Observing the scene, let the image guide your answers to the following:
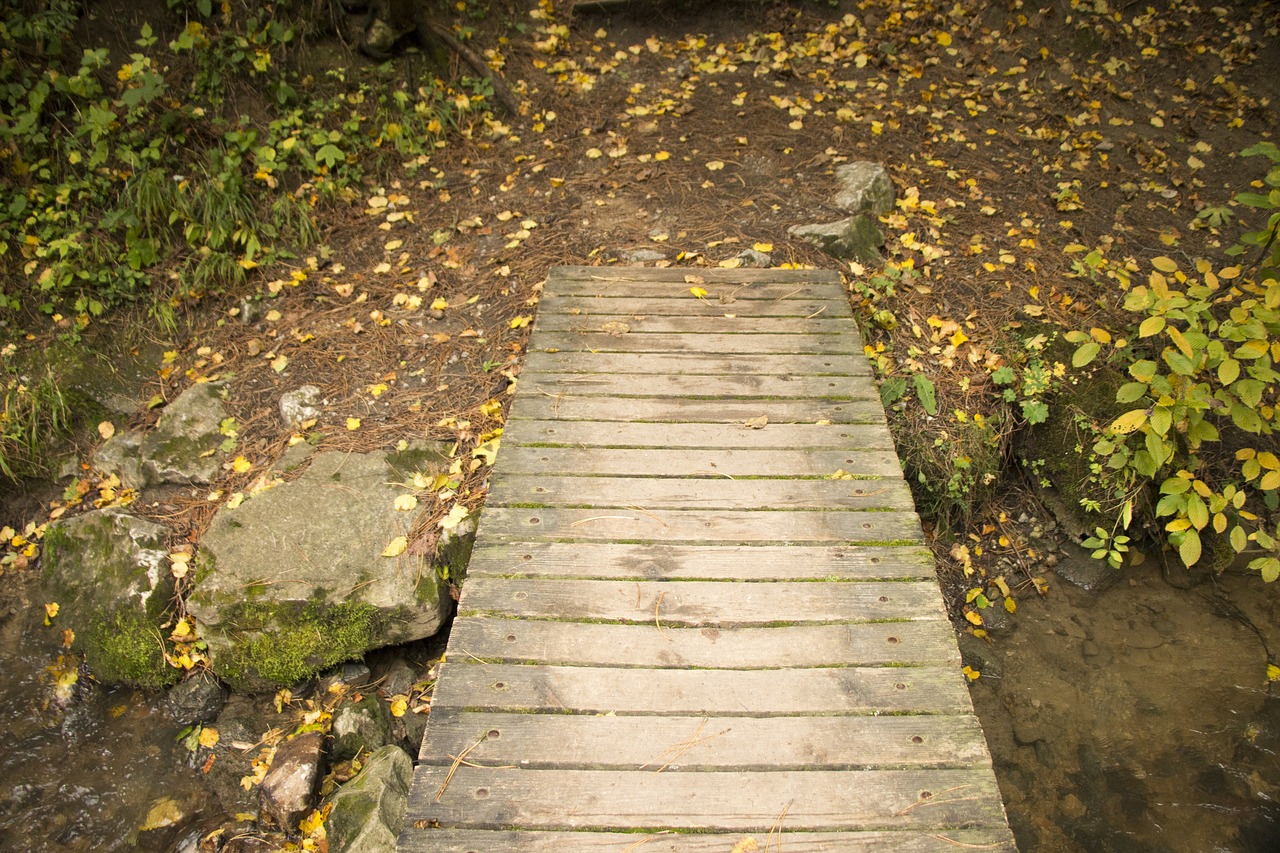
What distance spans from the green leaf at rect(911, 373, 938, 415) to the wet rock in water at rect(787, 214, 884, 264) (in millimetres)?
996

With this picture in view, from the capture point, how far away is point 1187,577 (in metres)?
3.86

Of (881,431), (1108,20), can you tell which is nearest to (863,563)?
(881,431)

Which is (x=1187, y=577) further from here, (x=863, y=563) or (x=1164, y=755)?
(x=863, y=563)

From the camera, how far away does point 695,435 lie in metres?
3.08

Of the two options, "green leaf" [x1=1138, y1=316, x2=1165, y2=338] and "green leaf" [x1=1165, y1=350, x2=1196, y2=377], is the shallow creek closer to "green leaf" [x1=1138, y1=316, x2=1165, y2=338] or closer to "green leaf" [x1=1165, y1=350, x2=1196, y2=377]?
"green leaf" [x1=1165, y1=350, x2=1196, y2=377]

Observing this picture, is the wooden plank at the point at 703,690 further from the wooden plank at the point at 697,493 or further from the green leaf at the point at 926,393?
the green leaf at the point at 926,393

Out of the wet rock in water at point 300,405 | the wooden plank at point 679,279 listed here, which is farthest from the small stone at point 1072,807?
the wet rock in water at point 300,405

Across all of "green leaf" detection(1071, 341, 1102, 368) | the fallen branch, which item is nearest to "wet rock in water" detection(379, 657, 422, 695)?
"green leaf" detection(1071, 341, 1102, 368)

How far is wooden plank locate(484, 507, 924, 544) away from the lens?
2625 mm

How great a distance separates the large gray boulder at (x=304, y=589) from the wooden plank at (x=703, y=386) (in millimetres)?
978

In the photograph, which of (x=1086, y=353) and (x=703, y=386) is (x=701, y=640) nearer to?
(x=703, y=386)

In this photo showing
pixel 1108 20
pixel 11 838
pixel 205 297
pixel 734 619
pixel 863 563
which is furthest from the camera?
pixel 1108 20

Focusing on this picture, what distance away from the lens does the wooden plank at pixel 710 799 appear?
191 cm

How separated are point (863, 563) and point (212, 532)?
9.46 ft
